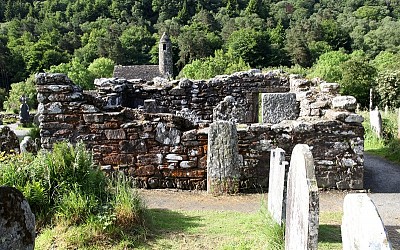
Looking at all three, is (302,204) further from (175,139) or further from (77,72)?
(77,72)

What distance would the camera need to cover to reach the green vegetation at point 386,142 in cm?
1139

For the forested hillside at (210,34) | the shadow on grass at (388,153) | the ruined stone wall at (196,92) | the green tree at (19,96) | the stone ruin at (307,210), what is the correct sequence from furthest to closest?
the forested hillside at (210,34) < the green tree at (19,96) < the ruined stone wall at (196,92) < the shadow on grass at (388,153) < the stone ruin at (307,210)

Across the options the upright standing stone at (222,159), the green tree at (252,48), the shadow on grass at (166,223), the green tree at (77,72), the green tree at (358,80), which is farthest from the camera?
the green tree at (252,48)

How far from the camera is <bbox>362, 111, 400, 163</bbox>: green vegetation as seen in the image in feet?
37.4

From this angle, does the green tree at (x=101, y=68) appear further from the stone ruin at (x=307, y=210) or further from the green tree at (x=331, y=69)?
the stone ruin at (x=307, y=210)

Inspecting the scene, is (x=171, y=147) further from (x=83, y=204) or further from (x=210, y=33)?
(x=210, y=33)

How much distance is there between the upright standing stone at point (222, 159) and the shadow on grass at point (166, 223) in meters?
1.26

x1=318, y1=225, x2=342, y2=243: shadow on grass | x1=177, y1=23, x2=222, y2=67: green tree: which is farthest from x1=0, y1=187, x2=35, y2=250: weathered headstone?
x1=177, y1=23, x2=222, y2=67: green tree

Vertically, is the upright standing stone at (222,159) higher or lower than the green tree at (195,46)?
lower

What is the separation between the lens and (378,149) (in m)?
12.5

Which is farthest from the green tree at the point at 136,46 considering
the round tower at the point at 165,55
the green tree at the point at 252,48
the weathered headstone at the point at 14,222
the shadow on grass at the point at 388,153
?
the weathered headstone at the point at 14,222

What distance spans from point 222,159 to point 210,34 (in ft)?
244

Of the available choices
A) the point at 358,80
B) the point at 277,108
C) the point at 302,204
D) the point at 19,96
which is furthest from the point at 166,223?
the point at 19,96

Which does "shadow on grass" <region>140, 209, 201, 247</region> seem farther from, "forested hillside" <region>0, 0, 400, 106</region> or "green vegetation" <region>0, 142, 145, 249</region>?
"forested hillside" <region>0, 0, 400, 106</region>
